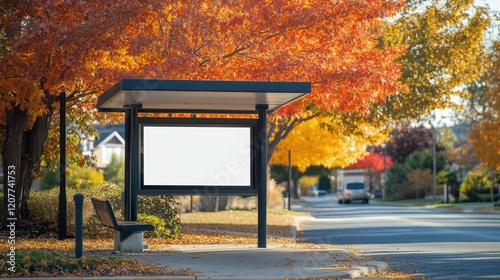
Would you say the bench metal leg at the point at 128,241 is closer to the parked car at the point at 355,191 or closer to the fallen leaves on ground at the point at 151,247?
the fallen leaves on ground at the point at 151,247

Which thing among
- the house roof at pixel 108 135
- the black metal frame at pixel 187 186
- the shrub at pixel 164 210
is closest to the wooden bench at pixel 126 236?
the black metal frame at pixel 187 186

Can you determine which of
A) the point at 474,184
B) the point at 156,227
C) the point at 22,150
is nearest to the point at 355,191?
the point at 474,184

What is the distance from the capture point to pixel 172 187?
1945 cm

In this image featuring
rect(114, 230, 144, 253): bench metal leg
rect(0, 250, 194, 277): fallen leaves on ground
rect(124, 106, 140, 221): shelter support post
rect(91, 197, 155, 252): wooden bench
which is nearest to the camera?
rect(0, 250, 194, 277): fallen leaves on ground

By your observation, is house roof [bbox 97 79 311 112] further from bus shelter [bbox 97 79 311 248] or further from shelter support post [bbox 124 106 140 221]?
shelter support post [bbox 124 106 140 221]

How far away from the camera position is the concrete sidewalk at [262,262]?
1429cm

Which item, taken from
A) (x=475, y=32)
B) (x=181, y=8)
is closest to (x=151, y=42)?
(x=181, y=8)

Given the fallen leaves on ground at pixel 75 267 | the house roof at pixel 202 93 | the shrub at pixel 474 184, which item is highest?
the house roof at pixel 202 93

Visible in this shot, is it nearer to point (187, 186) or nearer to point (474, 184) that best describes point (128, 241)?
point (187, 186)

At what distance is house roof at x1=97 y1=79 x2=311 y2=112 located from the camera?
16641 millimetres

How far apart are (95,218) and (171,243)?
9.33 ft

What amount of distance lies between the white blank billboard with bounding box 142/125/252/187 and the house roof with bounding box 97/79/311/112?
0.63m

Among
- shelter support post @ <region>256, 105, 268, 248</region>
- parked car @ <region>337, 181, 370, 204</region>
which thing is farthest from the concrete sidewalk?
parked car @ <region>337, 181, 370, 204</region>

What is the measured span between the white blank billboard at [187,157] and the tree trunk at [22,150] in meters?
5.54
